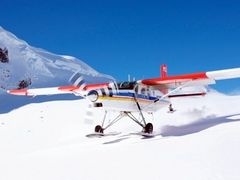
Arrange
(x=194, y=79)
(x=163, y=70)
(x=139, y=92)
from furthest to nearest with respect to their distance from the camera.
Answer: (x=163, y=70)
(x=194, y=79)
(x=139, y=92)

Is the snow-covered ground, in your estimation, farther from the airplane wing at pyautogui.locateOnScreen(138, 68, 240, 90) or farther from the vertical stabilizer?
the vertical stabilizer

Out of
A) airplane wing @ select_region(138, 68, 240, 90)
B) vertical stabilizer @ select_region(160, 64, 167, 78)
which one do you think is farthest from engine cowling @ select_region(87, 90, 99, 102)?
vertical stabilizer @ select_region(160, 64, 167, 78)

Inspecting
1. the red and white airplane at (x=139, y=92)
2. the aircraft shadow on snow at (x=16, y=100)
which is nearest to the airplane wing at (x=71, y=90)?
the red and white airplane at (x=139, y=92)

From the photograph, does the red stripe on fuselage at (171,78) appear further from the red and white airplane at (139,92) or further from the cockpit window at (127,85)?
the cockpit window at (127,85)

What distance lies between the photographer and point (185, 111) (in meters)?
23.3

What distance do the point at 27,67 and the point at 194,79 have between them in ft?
238

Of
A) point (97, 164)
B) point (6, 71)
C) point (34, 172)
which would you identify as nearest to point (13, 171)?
point (34, 172)

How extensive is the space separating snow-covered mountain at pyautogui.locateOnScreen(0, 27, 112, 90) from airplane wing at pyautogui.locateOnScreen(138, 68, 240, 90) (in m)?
42.7

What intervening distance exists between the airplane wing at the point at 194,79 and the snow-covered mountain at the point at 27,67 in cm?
4266

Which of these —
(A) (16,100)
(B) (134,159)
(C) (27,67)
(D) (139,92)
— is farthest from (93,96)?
(C) (27,67)

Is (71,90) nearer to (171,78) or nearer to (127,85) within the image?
(127,85)

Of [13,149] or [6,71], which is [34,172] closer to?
[13,149]

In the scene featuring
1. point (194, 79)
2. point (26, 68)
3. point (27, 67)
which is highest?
point (27, 67)

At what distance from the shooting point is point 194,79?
1598cm
